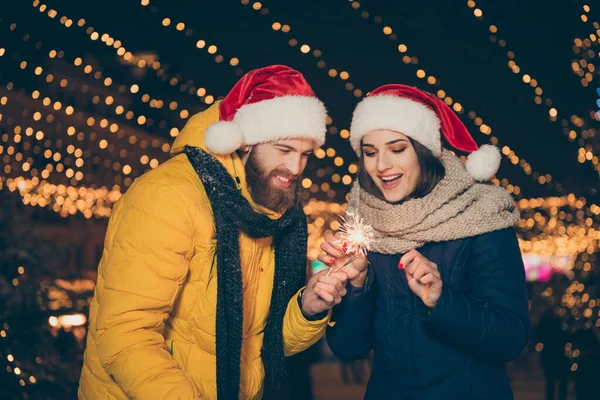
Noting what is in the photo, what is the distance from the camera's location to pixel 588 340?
9273mm

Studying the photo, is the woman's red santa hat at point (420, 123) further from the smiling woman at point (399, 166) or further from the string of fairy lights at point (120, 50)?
the string of fairy lights at point (120, 50)

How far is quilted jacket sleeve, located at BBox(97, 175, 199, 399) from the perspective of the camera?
3006 mm

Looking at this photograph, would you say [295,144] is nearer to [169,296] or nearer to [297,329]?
[297,329]

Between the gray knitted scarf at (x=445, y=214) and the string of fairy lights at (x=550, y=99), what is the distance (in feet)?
9.22

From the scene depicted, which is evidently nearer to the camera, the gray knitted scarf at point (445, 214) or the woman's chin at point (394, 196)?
the gray knitted scarf at point (445, 214)

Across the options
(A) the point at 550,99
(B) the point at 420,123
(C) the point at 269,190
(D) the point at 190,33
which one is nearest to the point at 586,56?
(A) the point at 550,99

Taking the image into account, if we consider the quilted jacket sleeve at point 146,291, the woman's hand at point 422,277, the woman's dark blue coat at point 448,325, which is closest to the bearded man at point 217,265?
the quilted jacket sleeve at point 146,291

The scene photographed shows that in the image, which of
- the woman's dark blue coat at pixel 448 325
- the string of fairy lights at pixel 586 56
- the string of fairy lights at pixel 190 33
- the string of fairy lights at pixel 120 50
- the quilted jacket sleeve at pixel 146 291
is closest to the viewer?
the quilted jacket sleeve at pixel 146 291

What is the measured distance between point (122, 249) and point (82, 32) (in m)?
4.18

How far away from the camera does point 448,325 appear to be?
3176 millimetres

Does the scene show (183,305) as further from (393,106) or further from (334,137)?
(334,137)

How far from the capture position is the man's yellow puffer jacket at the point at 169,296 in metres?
3.04

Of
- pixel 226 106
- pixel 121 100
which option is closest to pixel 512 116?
pixel 226 106

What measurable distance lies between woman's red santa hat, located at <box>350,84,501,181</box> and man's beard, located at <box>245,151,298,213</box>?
51 centimetres
